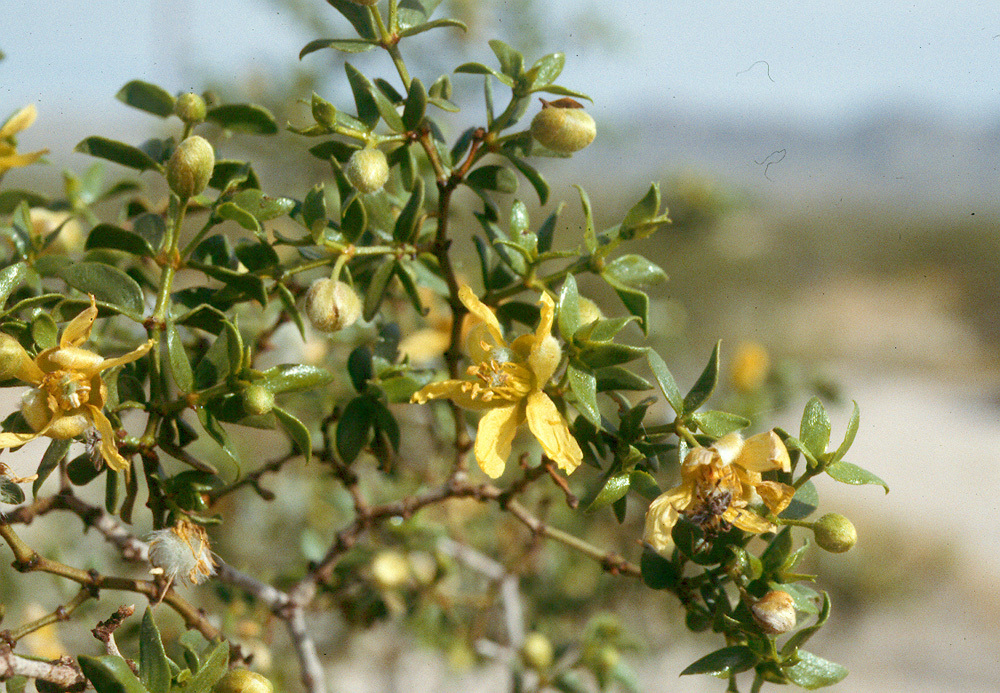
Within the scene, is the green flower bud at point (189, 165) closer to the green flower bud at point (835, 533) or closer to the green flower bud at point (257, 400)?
the green flower bud at point (257, 400)

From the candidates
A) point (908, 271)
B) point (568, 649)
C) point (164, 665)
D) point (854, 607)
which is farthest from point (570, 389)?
point (908, 271)

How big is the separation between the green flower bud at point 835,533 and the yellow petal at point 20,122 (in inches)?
44.9

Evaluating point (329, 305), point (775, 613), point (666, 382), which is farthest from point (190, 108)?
point (775, 613)

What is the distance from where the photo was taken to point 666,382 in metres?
0.77

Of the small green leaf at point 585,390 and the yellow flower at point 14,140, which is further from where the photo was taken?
the yellow flower at point 14,140

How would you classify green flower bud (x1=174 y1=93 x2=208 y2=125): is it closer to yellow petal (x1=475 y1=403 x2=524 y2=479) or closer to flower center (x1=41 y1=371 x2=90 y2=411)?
flower center (x1=41 y1=371 x2=90 y2=411)

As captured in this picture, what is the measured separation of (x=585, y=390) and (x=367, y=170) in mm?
324

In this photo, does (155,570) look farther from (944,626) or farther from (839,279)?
(839,279)

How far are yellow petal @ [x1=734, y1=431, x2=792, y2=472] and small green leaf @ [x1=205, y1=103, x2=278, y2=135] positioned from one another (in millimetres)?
686

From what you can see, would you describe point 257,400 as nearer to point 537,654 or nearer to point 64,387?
point 64,387

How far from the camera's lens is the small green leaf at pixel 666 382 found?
758 millimetres

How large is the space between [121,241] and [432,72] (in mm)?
1795

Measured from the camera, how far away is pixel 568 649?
172cm

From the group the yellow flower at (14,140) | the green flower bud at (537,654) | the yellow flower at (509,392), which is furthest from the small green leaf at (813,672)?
the yellow flower at (14,140)
